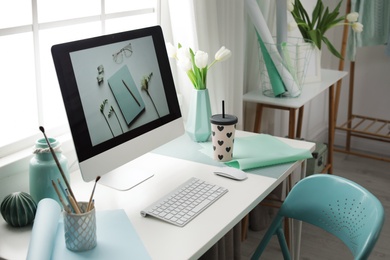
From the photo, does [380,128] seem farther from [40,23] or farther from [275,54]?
[40,23]

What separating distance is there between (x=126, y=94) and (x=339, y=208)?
700mm

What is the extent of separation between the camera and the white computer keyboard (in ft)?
4.73

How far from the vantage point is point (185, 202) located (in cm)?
152

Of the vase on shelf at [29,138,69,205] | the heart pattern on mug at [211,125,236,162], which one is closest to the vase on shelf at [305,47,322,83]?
the heart pattern on mug at [211,125,236,162]

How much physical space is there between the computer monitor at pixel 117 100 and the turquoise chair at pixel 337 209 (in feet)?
1.49

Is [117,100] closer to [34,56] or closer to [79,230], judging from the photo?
[34,56]

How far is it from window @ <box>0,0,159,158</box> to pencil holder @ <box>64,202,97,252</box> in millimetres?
490

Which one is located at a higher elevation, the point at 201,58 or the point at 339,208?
the point at 201,58

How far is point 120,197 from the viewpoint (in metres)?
1.57

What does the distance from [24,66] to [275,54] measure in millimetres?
1184

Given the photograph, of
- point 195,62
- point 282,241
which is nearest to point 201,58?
point 195,62

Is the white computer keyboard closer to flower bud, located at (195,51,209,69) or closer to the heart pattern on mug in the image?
the heart pattern on mug

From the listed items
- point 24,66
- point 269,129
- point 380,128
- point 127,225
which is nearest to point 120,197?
point 127,225

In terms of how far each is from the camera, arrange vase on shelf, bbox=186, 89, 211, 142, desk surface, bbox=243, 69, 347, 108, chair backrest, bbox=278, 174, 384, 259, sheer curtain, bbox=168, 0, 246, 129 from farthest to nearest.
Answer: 1. desk surface, bbox=243, 69, 347, 108
2. sheer curtain, bbox=168, 0, 246, 129
3. vase on shelf, bbox=186, 89, 211, 142
4. chair backrest, bbox=278, 174, 384, 259
